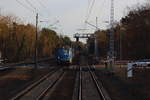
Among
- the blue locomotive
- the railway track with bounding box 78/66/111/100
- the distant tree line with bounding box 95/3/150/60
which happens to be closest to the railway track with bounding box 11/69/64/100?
the railway track with bounding box 78/66/111/100

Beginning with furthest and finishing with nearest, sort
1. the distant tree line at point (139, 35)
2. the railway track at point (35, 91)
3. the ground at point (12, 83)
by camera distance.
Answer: the distant tree line at point (139, 35)
the ground at point (12, 83)
the railway track at point (35, 91)

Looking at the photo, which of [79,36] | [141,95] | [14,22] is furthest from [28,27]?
[141,95]

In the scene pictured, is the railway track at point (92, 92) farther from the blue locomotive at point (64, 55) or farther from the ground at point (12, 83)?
the blue locomotive at point (64, 55)

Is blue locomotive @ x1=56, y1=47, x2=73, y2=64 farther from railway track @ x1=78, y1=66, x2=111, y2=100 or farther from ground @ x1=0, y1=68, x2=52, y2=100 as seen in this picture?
railway track @ x1=78, y1=66, x2=111, y2=100

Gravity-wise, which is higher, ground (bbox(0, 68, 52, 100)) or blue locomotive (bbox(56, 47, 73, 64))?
blue locomotive (bbox(56, 47, 73, 64))

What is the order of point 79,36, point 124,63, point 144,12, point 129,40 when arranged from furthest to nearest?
point 79,36 → point 129,40 → point 144,12 → point 124,63

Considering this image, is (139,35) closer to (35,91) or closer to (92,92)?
(92,92)

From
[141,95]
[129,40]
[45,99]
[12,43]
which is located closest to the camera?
[45,99]

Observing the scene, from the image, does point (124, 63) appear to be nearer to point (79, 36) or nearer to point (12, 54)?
point (12, 54)

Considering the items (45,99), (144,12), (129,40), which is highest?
(144,12)

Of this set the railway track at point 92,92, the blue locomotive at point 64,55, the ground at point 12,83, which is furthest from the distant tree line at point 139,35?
the railway track at point 92,92

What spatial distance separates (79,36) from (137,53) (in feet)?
219

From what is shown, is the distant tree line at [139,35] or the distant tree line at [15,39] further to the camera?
the distant tree line at [15,39]

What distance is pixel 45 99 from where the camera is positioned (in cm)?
2134
